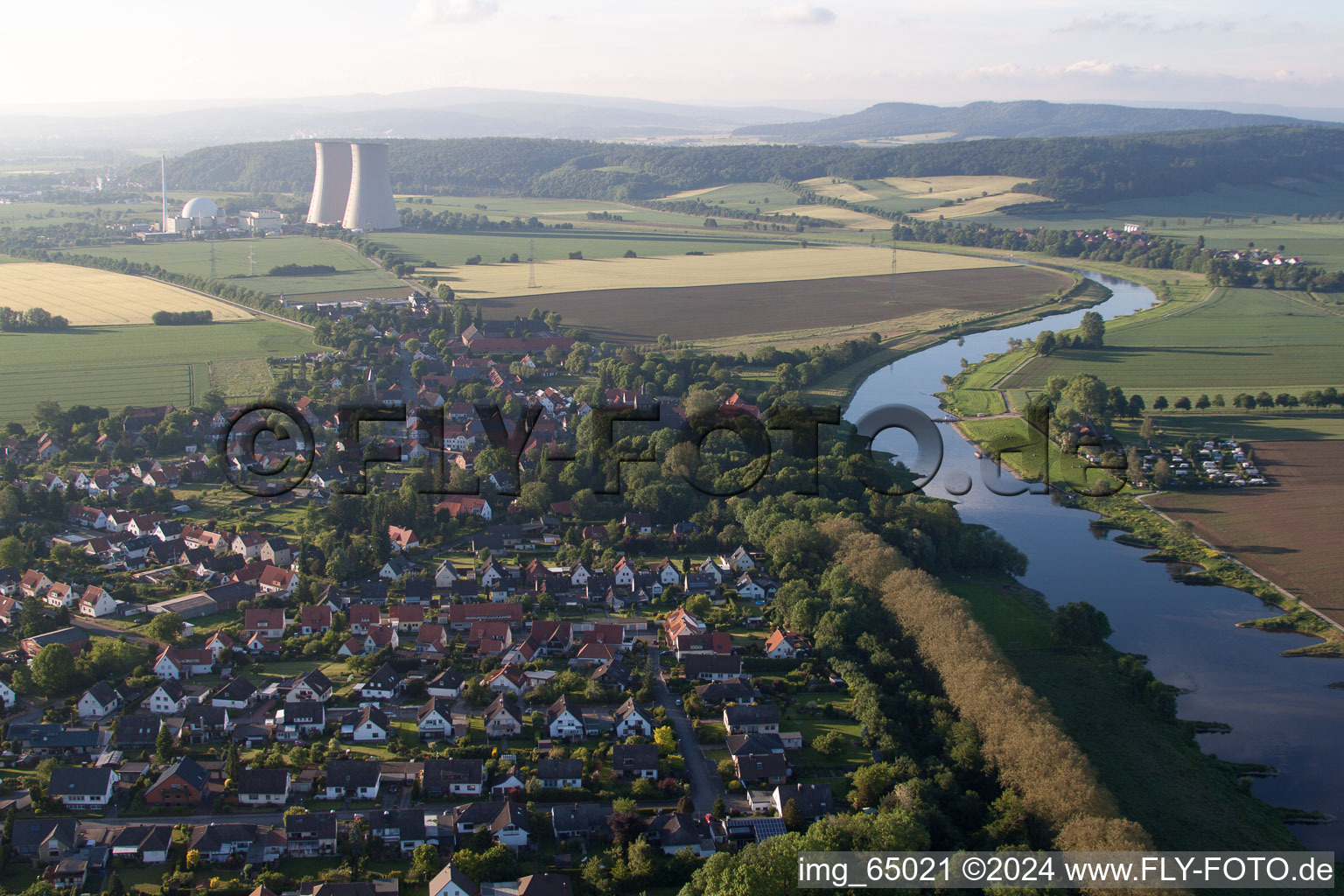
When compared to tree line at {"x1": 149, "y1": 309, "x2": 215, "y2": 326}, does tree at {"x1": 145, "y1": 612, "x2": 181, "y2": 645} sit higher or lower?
lower

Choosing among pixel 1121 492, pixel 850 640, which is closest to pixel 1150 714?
pixel 850 640

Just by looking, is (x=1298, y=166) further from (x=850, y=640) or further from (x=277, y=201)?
(x=850, y=640)

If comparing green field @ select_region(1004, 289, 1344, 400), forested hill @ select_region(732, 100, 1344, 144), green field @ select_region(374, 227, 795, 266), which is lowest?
green field @ select_region(1004, 289, 1344, 400)

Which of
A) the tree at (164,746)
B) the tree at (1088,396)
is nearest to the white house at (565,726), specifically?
the tree at (164,746)

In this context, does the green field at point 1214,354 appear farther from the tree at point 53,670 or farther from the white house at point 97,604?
the tree at point 53,670

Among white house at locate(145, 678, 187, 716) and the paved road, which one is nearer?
the paved road

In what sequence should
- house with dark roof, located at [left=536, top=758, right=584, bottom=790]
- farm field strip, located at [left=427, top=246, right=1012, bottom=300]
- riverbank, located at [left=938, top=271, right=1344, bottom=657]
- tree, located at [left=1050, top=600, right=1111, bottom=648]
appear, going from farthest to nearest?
farm field strip, located at [left=427, top=246, right=1012, bottom=300] → riverbank, located at [left=938, top=271, right=1344, bottom=657] → tree, located at [left=1050, top=600, right=1111, bottom=648] → house with dark roof, located at [left=536, top=758, right=584, bottom=790]

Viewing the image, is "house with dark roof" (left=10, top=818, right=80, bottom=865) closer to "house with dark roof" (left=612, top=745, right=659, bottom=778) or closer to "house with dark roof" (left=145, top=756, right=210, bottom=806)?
"house with dark roof" (left=145, top=756, right=210, bottom=806)

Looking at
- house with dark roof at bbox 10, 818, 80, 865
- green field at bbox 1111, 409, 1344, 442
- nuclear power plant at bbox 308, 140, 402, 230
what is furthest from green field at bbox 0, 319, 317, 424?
nuclear power plant at bbox 308, 140, 402, 230
